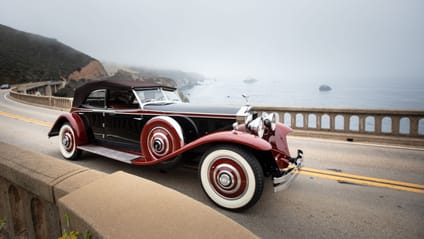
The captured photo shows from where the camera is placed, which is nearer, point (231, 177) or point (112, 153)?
point (231, 177)

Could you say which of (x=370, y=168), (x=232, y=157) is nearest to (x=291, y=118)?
(x=370, y=168)

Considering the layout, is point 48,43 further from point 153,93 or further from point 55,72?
point 153,93

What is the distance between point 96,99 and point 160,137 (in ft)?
6.29

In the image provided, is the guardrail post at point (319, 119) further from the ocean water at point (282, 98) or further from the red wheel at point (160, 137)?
the red wheel at point (160, 137)

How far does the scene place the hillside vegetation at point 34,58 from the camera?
211ft

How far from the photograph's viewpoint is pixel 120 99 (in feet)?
14.2

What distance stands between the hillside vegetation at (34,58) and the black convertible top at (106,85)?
71.5 meters

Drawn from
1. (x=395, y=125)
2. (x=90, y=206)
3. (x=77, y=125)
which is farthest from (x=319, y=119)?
Result: (x=90, y=206)

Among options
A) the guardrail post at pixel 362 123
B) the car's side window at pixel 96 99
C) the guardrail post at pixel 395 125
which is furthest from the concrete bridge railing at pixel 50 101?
the guardrail post at pixel 395 125

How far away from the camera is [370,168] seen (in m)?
4.10

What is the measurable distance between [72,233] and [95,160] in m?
3.93

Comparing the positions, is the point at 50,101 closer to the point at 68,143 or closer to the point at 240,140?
the point at 68,143

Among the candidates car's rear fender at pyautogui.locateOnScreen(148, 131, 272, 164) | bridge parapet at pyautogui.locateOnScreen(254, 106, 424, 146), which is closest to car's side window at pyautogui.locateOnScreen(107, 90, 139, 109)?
car's rear fender at pyautogui.locateOnScreen(148, 131, 272, 164)

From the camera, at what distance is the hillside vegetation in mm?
64250
